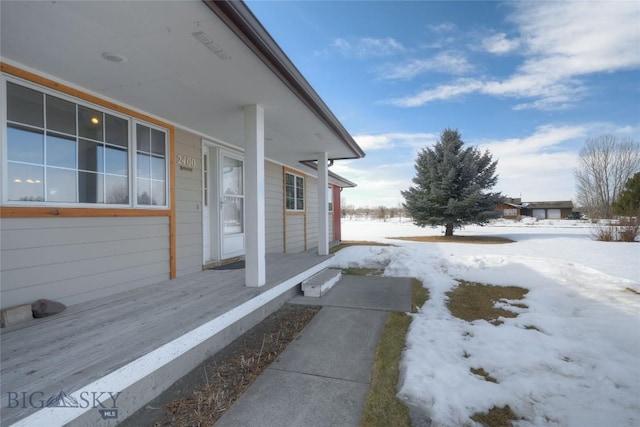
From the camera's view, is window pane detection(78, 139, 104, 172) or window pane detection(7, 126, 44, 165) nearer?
window pane detection(7, 126, 44, 165)

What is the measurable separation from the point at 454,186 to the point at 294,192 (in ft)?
30.3

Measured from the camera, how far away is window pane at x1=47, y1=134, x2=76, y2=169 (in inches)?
110

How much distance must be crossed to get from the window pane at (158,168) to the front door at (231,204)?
48.5 inches

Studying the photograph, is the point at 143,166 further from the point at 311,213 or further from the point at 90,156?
the point at 311,213

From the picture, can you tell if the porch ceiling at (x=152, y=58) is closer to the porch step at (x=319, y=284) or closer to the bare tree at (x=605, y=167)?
the porch step at (x=319, y=284)

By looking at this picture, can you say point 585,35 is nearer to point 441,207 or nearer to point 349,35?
point 349,35

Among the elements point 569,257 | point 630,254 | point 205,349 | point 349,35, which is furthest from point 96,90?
point 630,254

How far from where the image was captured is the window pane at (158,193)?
3967 millimetres

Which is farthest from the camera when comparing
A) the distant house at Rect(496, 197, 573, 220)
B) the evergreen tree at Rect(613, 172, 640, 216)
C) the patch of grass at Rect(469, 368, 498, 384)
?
the distant house at Rect(496, 197, 573, 220)

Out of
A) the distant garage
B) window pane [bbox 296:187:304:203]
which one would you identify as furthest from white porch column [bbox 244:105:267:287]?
the distant garage

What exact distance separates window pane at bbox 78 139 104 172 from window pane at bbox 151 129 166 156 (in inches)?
28.9

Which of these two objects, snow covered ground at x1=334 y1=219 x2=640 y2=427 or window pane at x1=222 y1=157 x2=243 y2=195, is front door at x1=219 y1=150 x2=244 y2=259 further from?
snow covered ground at x1=334 y1=219 x2=640 y2=427

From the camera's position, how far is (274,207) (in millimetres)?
7566

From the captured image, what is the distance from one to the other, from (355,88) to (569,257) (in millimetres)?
8809
